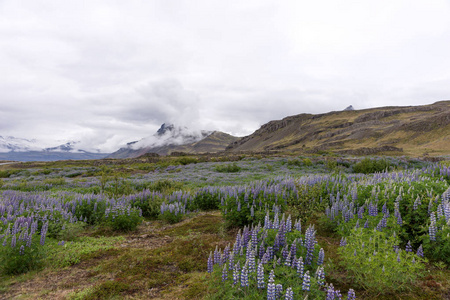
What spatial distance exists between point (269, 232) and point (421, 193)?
14.3 feet

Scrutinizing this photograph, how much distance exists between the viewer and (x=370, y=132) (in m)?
100

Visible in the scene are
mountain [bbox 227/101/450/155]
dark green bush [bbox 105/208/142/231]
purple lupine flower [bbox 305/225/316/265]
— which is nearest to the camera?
purple lupine flower [bbox 305/225/316/265]

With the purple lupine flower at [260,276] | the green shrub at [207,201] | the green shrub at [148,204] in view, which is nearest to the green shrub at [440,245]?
the purple lupine flower at [260,276]

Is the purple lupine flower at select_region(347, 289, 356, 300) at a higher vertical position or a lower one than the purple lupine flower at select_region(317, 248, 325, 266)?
lower

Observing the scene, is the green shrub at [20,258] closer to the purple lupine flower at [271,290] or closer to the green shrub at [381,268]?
the purple lupine flower at [271,290]

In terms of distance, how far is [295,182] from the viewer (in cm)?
956

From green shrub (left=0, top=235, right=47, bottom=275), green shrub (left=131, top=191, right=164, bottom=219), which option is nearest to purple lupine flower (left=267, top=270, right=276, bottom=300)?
green shrub (left=0, top=235, right=47, bottom=275)

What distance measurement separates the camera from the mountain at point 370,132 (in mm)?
69625

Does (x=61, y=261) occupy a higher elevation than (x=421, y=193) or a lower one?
lower

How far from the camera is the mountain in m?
69.6

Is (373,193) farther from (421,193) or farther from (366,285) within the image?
(366,285)

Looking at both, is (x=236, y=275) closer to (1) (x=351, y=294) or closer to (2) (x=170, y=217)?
(1) (x=351, y=294)

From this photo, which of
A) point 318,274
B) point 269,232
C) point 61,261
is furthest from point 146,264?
point 318,274

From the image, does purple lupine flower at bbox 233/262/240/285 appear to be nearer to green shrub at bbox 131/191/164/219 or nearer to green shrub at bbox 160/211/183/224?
green shrub at bbox 160/211/183/224
